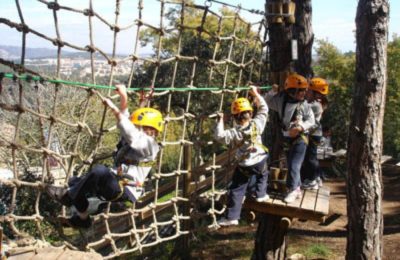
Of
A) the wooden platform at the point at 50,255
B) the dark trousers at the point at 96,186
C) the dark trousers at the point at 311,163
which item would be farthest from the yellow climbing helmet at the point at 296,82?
the wooden platform at the point at 50,255

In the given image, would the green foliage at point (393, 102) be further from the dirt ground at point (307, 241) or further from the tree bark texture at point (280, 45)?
the tree bark texture at point (280, 45)

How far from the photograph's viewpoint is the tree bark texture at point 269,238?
13.5ft

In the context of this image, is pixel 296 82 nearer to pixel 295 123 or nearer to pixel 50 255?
pixel 295 123

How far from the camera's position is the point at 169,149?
649 inches

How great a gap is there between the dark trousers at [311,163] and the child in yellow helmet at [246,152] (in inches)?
20.8

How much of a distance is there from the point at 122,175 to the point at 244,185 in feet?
3.49

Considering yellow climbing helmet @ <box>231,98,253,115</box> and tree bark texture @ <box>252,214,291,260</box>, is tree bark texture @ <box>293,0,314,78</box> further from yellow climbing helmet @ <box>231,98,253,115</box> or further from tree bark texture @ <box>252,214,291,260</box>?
tree bark texture @ <box>252,214,291,260</box>

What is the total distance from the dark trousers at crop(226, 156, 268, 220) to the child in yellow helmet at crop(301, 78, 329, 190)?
0.51 meters

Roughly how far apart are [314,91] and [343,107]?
448 inches

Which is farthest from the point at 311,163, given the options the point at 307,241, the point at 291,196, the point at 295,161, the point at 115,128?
the point at 307,241

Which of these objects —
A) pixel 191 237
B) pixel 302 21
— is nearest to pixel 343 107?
pixel 191 237

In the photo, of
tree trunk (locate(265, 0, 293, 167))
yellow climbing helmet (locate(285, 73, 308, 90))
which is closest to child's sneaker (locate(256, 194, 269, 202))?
yellow climbing helmet (locate(285, 73, 308, 90))

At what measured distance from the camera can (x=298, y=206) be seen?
10.9 feet

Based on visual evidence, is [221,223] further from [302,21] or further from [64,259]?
[302,21]
